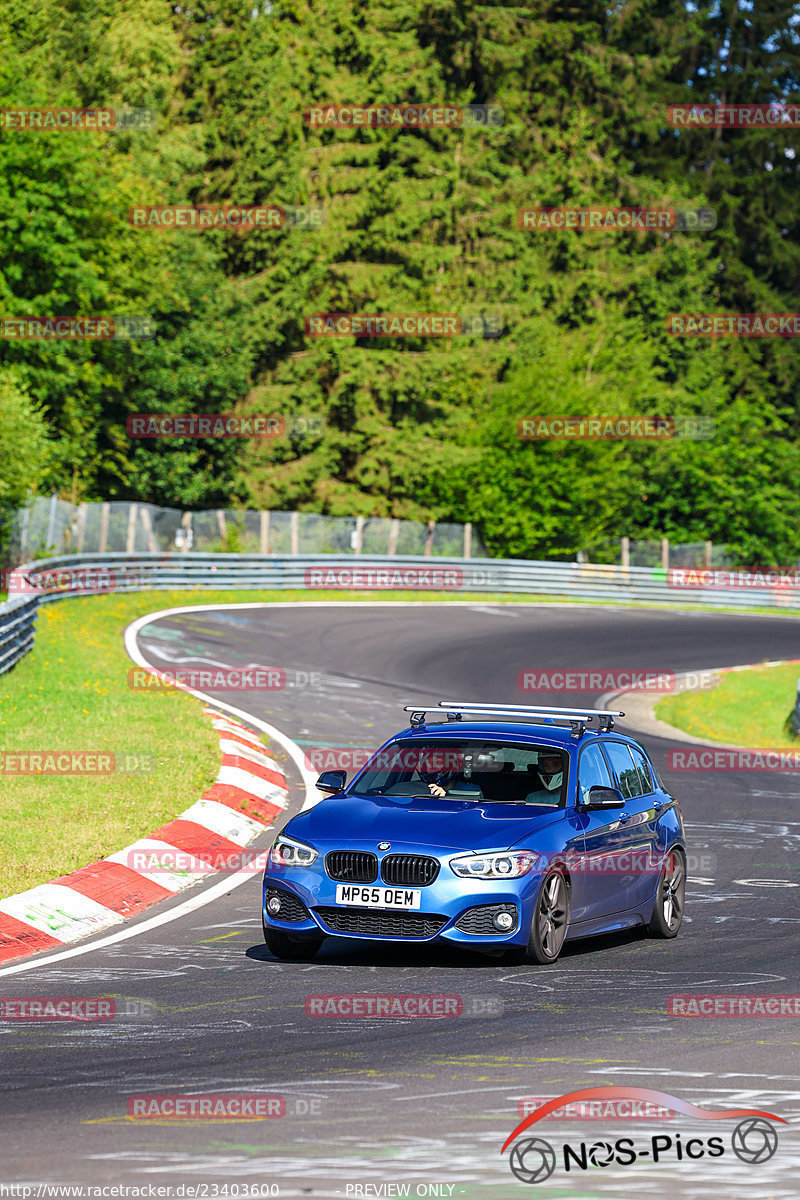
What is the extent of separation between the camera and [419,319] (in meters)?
64.7

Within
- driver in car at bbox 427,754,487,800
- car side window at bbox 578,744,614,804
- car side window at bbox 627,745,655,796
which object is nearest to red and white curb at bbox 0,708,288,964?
driver in car at bbox 427,754,487,800

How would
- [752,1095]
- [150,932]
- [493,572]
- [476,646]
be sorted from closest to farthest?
[752,1095]
[150,932]
[476,646]
[493,572]

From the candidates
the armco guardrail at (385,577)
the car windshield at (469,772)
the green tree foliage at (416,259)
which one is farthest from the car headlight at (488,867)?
the green tree foliage at (416,259)

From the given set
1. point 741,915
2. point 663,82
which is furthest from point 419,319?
point 741,915

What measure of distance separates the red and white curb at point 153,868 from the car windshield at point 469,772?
6.40 feet

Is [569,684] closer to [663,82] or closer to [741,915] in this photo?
[741,915]

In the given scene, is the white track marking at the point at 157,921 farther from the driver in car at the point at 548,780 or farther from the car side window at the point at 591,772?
the car side window at the point at 591,772

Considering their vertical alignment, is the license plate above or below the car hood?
below

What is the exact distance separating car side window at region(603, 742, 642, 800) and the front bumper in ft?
6.45

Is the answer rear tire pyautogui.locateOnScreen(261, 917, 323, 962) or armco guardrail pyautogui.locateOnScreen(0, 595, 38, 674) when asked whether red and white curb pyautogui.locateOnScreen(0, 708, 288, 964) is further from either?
armco guardrail pyautogui.locateOnScreen(0, 595, 38, 674)

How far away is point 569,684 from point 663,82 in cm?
6476

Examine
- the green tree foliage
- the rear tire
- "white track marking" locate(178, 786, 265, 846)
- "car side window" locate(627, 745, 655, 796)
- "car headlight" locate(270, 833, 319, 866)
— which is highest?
the green tree foliage

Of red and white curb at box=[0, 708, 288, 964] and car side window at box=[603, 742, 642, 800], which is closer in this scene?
red and white curb at box=[0, 708, 288, 964]

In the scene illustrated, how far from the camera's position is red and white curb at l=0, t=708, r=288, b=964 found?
10312 mm
